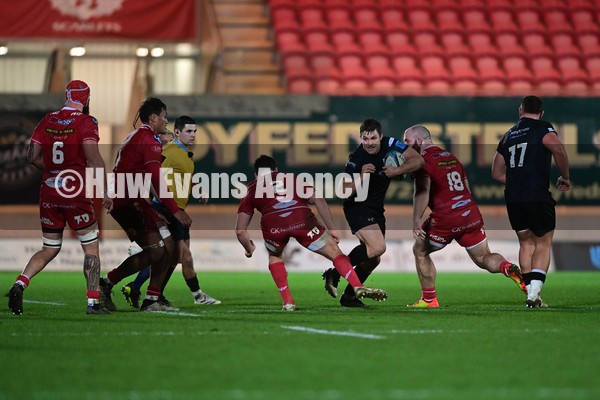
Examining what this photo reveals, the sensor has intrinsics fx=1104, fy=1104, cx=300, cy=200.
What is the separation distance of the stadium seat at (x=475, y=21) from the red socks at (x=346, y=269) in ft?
50.2

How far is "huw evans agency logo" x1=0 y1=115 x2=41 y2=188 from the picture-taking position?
→ 2064 centimetres

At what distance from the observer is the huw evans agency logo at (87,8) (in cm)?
2309

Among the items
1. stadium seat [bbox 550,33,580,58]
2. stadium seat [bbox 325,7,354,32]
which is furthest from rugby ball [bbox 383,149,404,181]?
stadium seat [bbox 550,33,580,58]

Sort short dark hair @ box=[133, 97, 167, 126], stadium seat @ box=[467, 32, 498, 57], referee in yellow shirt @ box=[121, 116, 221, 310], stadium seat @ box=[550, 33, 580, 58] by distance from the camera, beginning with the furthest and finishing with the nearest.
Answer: stadium seat @ box=[550, 33, 580, 58]
stadium seat @ box=[467, 32, 498, 57]
referee in yellow shirt @ box=[121, 116, 221, 310]
short dark hair @ box=[133, 97, 167, 126]

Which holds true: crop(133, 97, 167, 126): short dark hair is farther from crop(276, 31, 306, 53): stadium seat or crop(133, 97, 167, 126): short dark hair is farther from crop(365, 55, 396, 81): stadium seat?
crop(365, 55, 396, 81): stadium seat

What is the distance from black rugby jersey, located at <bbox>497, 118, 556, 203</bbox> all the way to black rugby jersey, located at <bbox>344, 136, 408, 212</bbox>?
115 cm

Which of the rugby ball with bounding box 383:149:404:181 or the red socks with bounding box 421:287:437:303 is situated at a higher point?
the rugby ball with bounding box 383:149:404:181

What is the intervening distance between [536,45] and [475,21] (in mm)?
1498

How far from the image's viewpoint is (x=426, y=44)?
24.4m

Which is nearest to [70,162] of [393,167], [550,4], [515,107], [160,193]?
[160,193]

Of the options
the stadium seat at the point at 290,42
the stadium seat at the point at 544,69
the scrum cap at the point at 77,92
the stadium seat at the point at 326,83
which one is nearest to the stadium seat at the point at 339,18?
the stadium seat at the point at 290,42

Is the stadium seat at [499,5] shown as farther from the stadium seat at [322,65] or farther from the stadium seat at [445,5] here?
the stadium seat at [322,65]

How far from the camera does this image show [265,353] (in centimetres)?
699

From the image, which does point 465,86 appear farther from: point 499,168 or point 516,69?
point 499,168
